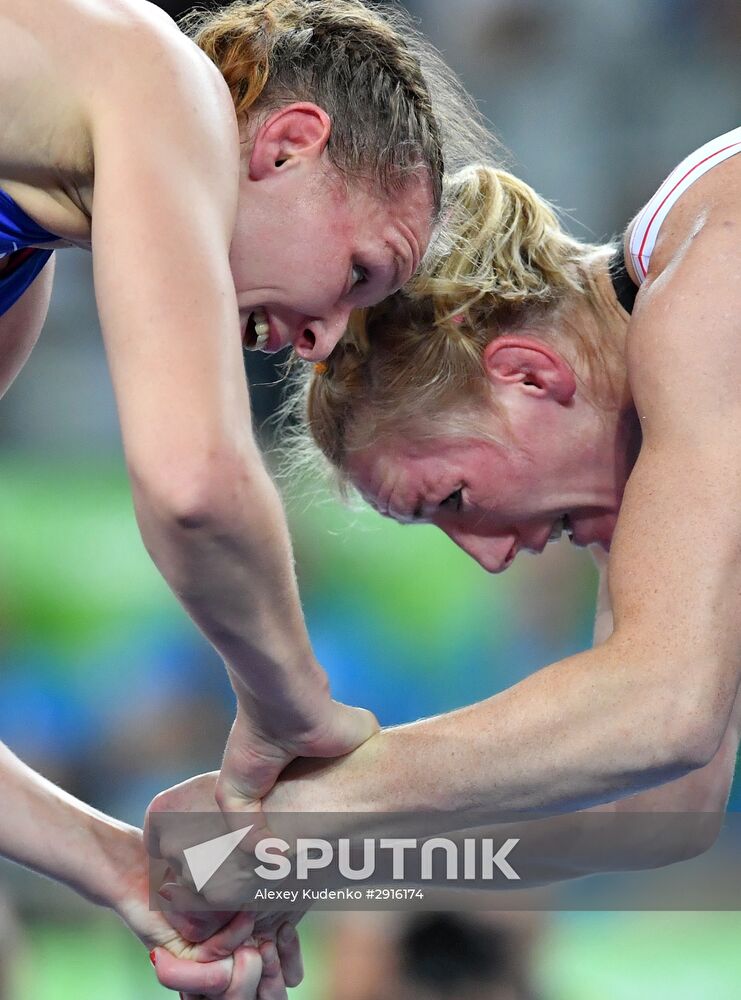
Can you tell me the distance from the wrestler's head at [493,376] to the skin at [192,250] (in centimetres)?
31

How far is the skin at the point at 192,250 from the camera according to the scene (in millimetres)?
1036

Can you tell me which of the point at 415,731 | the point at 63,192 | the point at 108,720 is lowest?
the point at 108,720

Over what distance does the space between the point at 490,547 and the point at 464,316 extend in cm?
37

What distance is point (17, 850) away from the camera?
5.55 feet

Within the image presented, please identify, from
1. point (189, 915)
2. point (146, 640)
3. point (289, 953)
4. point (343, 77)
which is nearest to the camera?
point (343, 77)

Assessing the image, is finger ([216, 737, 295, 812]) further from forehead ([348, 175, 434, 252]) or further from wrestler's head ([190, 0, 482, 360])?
forehead ([348, 175, 434, 252])

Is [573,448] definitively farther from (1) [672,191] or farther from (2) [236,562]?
(2) [236,562]

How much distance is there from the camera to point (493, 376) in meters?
1.75

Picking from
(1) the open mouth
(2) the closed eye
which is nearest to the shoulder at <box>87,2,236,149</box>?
(1) the open mouth

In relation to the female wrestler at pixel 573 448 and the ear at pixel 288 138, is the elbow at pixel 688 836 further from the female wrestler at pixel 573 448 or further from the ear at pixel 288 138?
the ear at pixel 288 138

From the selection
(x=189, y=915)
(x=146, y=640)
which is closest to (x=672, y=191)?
(x=189, y=915)

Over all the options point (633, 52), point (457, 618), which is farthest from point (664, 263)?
point (633, 52)

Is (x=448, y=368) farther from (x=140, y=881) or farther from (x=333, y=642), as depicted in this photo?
(x=333, y=642)

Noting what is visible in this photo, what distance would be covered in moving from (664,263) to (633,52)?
2824 millimetres
